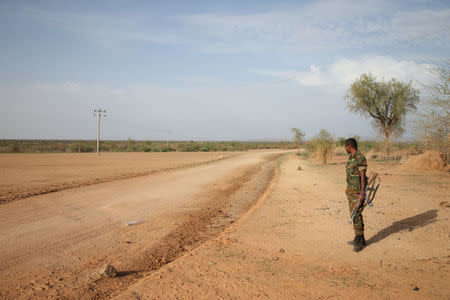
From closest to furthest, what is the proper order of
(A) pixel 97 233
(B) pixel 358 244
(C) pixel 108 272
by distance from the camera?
(C) pixel 108 272
(B) pixel 358 244
(A) pixel 97 233

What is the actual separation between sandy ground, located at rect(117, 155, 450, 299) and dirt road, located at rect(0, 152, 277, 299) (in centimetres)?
55

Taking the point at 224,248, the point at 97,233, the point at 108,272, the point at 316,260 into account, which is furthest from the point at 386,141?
the point at 108,272

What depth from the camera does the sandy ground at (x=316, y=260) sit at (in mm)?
3799

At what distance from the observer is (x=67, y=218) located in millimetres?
7262

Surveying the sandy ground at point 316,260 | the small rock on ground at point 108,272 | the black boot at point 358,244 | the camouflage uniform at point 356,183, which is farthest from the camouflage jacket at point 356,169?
the small rock on ground at point 108,272

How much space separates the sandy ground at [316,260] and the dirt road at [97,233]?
0.55m

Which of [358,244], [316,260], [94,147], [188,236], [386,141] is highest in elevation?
[386,141]

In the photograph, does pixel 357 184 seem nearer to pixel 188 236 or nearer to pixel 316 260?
pixel 316 260

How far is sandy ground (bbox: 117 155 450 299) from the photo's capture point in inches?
150

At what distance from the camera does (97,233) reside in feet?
20.5

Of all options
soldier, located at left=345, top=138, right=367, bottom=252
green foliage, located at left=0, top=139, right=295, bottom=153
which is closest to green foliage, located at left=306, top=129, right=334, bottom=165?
soldier, located at left=345, top=138, right=367, bottom=252

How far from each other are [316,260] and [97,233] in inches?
175

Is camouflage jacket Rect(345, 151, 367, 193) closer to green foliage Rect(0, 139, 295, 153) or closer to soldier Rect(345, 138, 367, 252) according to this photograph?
soldier Rect(345, 138, 367, 252)

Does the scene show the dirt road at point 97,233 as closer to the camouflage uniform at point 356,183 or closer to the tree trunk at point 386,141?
the camouflage uniform at point 356,183
